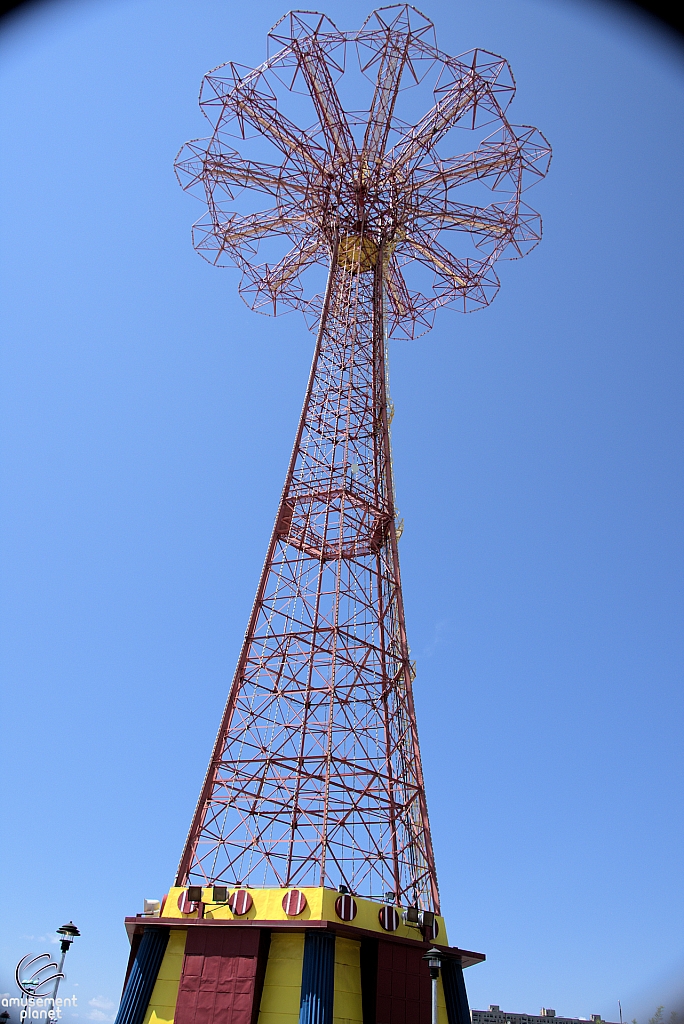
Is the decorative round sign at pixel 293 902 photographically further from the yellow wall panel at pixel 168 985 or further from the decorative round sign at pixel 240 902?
the yellow wall panel at pixel 168 985

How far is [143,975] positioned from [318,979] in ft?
17.7

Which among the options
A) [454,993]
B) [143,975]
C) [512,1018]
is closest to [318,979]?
[143,975]

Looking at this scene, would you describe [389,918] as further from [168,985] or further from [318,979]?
[168,985]

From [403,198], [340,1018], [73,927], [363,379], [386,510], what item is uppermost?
[403,198]

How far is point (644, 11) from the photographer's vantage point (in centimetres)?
925

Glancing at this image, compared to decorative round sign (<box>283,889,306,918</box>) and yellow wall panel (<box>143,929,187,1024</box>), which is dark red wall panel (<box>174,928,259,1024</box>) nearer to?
yellow wall panel (<box>143,929,187,1024</box>)

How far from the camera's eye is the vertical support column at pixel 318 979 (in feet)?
64.3

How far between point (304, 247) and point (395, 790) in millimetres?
26171

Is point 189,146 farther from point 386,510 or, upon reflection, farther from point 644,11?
point 644,11

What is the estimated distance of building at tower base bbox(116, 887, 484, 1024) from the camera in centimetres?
2011

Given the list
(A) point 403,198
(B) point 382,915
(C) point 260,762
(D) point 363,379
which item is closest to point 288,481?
(D) point 363,379

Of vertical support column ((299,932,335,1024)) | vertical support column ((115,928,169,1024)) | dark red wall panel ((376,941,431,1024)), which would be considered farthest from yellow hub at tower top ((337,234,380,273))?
vertical support column ((115,928,169,1024))

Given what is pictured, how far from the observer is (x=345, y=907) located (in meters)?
21.0

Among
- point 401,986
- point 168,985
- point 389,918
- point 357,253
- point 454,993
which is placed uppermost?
point 357,253
